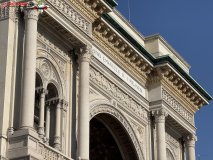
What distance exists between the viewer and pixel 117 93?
27.7 m

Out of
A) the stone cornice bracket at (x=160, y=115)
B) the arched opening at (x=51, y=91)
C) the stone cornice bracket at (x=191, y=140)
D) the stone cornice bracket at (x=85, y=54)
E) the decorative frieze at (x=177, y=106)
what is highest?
the decorative frieze at (x=177, y=106)

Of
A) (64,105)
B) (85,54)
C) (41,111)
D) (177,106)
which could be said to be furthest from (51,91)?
(177,106)

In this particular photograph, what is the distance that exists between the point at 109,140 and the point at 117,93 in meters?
3.27

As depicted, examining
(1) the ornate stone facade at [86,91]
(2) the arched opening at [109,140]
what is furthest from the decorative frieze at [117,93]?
(2) the arched opening at [109,140]

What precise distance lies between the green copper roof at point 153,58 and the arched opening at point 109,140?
3.90m

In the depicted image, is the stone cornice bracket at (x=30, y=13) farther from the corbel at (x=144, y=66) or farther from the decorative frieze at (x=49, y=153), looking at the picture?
the corbel at (x=144, y=66)

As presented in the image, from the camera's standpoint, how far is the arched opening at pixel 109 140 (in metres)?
28.2

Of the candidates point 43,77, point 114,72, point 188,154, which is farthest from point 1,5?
point 188,154

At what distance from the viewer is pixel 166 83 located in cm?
3095

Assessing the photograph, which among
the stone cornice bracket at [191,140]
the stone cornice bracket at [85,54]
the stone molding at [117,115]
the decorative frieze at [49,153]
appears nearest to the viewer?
the decorative frieze at [49,153]

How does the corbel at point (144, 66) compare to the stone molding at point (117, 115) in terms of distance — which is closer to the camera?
the stone molding at point (117, 115)

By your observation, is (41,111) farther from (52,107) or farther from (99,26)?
(99,26)

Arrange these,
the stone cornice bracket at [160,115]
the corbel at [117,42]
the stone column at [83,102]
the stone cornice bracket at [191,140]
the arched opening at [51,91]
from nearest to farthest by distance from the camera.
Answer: the stone column at [83,102] → the arched opening at [51,91] → the corbel at [117,42] → the stone cornice bracket at [160,115] → the stone cornice bracket at [191,140]

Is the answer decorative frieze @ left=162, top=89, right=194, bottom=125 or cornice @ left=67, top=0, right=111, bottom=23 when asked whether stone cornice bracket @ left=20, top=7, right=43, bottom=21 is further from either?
decorative frieze @ left=162, top=89, right=194, bottom=125
